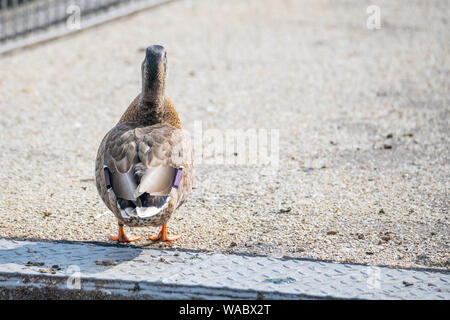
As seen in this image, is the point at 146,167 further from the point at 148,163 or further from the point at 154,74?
the point at 154,74

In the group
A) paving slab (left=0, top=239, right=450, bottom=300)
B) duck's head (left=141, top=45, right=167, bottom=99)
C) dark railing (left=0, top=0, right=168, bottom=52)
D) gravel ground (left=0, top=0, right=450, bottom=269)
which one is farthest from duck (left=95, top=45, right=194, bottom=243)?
dark railing (left=0, top=0, right=168, bottom=52)

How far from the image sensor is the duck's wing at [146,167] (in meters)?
3.91

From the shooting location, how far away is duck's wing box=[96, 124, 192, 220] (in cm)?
391

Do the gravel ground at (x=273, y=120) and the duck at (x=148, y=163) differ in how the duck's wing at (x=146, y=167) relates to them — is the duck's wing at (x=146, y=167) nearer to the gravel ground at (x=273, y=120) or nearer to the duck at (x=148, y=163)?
the duck at (x=148, y=163)

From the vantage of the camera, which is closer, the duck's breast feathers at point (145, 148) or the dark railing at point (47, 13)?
the duck's breast feathers at point (145, 148)

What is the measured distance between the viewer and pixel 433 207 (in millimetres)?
5059

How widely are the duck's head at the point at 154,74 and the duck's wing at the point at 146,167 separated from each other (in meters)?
0.31

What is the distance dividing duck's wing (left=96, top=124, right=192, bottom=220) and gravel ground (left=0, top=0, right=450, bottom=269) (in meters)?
0.51

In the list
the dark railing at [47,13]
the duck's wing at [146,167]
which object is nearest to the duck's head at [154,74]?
the duck's wing at [146,167]

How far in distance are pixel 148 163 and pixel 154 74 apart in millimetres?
941

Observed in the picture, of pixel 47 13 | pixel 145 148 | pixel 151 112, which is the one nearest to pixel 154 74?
pixel 151 112

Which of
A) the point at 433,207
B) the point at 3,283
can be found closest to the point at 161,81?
the point at 3,283

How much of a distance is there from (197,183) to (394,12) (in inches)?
304

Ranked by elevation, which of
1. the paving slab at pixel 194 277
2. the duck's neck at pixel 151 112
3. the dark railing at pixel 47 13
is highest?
the dark railing at pixel 47 13
